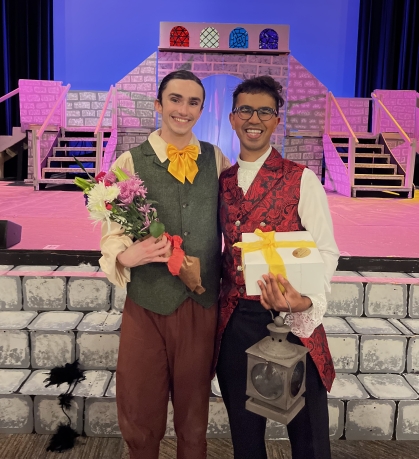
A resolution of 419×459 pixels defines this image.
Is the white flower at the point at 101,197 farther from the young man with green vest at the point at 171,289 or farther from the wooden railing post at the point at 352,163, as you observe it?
the wooden railing post at the point at 352,163

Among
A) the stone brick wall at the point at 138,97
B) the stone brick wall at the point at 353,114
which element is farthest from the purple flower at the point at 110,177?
the stone brick wall at the point at 353,114

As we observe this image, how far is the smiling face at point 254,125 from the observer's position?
129 centimetres

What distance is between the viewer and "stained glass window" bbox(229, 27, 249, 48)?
7.51 meters

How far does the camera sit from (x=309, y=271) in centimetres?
112

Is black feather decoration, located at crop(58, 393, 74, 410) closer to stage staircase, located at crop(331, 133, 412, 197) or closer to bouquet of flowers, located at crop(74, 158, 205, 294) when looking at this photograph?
bouquet of flowers, located at crop(74, 158, 205, 294)

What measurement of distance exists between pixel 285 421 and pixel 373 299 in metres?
1.45

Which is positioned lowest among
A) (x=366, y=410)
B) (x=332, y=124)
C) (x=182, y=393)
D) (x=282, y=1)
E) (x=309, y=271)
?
(x=366, y=410)

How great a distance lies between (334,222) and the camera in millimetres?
4285

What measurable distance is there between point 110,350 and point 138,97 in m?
6.34

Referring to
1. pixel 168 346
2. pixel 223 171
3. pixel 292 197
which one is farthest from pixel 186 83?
pixel 168 346

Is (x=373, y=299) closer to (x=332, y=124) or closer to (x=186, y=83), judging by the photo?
(x=186, y=83)

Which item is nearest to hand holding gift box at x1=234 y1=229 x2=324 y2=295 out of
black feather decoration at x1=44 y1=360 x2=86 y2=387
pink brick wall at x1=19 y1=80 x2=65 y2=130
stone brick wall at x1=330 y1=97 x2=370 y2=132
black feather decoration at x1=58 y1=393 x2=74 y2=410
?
black feather decoration at x1=58 y1=393 x2=74 y2=410

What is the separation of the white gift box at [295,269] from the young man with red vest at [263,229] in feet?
0.35

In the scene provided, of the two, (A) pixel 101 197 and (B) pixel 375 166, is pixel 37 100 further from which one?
(A) pixel 101 197
